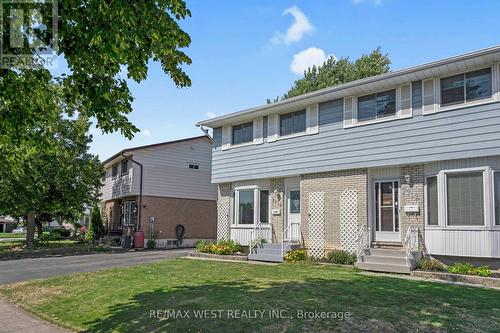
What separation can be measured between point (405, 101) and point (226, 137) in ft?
27.8

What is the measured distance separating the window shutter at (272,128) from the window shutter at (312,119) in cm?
160

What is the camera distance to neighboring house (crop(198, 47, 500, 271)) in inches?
475

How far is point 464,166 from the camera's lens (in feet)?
40.6

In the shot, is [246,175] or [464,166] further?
[246,175]

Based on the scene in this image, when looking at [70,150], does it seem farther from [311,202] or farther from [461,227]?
[461,227]

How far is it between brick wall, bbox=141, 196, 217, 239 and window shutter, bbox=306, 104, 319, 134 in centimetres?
1418

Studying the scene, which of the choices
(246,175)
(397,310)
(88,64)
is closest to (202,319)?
(397,310)

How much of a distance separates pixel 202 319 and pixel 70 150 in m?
22.4

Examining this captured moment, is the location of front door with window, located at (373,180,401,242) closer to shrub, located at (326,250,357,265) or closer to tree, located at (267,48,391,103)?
shrub, located at (326,250,357,265)

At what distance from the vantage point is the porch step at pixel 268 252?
15.8 m

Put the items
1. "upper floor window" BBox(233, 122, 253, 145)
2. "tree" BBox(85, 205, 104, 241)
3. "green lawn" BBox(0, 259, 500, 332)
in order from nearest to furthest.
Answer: "green lawn" BBox(0, 259, 500, 332)
"upper floor window" BBox(233, 122, 253, 145)
"tree" BBox(85, 205, 104, 241)

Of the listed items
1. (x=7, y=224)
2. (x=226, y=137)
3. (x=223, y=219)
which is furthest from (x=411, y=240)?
(x=7, y=224)

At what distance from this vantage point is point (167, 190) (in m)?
28.0

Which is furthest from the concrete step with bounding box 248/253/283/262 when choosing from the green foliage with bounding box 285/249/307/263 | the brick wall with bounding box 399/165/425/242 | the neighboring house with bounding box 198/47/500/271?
the brick wall with bounding box 399/165/425/242
